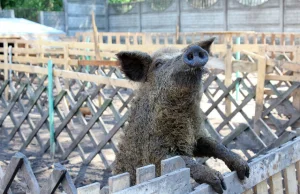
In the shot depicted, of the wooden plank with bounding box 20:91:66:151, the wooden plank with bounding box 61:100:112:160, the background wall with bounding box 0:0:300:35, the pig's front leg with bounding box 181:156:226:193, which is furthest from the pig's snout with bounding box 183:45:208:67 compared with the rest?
the background wall with bounding box 0:0:300:35

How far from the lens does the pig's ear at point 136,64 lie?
4.11 meters

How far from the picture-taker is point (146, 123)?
3.79 m

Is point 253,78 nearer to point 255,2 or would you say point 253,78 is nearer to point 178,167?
point 255,2

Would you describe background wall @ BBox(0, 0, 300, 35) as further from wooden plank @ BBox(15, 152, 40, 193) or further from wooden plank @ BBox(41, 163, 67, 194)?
wooden plank @ BBox(41, 163, 67, 194)

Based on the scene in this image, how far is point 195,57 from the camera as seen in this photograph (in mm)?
3186

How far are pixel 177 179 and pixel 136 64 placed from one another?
5.97ft

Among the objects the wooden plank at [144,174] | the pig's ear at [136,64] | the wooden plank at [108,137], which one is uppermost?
the pig's ear at [136,64]

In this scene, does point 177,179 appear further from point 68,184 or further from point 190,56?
point 68,184

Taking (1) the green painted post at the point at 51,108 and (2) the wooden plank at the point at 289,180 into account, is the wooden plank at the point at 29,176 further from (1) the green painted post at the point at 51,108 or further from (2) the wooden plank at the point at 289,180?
(1) the green painted post at the point at 51,108

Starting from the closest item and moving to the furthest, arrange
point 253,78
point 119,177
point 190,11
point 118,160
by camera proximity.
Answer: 1. point 119,177
2. point 118,160
3. point 253,78
4. point 190,11

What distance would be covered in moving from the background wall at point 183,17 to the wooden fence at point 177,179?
55.5 ft

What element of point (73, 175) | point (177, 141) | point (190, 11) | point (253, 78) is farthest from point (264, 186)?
point (190, 11)

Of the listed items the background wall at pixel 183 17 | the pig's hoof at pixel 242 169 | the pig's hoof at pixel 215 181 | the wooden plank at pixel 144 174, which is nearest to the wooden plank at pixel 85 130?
the pig's hoof at pixel 242 169

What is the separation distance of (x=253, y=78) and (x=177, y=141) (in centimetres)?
1347
